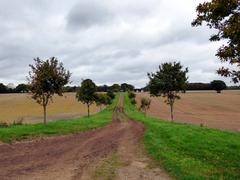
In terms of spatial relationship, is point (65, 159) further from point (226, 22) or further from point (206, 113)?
point (206, 113)

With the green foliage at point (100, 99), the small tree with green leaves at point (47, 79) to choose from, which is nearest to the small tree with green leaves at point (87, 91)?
the green foliage at point (100, 99)

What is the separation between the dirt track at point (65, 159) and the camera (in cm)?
1089

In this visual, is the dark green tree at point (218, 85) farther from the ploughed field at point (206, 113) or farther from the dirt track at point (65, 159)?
the dirt track at point (65, 159)

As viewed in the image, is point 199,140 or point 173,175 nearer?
point 173,175

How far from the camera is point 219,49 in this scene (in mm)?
11375

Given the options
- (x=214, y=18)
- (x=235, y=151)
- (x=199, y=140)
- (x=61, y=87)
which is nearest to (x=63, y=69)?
(x=61, y=87)

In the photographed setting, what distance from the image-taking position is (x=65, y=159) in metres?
13.6

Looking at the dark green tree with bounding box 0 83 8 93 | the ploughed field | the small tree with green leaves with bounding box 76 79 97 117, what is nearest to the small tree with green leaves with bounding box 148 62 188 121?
the ploughed field

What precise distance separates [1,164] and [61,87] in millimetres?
15491

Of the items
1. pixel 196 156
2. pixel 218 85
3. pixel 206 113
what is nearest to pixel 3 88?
pixel 218 85

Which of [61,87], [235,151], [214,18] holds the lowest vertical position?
[235,151]

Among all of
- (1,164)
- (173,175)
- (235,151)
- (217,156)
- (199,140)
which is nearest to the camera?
(173,175)

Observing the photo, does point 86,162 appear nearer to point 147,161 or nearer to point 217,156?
point 147,161

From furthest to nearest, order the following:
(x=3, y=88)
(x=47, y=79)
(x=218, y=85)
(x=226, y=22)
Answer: (x=3, y=88) → (x=218, y=85) → (x=47, y=79) → (x=226, y=22)
